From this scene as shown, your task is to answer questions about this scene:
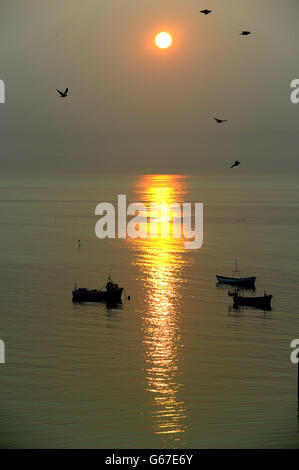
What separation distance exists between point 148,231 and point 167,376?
9749 cm

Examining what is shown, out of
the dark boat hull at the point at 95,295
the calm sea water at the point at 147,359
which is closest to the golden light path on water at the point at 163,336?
the calm sea water at the point at 147,359

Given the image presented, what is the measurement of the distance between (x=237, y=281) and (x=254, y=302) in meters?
13.3

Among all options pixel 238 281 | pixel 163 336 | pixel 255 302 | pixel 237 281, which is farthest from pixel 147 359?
pixel 238 281

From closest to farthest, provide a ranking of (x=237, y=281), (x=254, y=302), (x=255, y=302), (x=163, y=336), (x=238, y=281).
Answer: (x=163, y=336)
(x=255, y=302)
(x=254, y=302)
(x=237, y=281)
(x=238, y=281)

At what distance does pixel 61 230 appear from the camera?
151375 mm

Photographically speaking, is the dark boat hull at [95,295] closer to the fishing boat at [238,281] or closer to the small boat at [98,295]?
the small boat at [98,295]

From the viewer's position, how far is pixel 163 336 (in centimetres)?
6166

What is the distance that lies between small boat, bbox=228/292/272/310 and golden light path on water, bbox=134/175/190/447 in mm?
6293

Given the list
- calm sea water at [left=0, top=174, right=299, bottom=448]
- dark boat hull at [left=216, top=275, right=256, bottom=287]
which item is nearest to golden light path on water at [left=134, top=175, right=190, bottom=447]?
calm sea water at [left=0, top=174, right=299, bottom=448]

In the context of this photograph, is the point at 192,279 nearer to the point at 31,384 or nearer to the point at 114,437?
the point at 31,384

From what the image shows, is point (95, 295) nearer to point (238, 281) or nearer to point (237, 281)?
point (237, 281)

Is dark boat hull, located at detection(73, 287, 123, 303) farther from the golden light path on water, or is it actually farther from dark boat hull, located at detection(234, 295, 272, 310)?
dark boat hull, located at detection(234, 295, 272, 310)

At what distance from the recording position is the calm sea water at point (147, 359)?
4134cm

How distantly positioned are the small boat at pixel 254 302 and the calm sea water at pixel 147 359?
151cm
